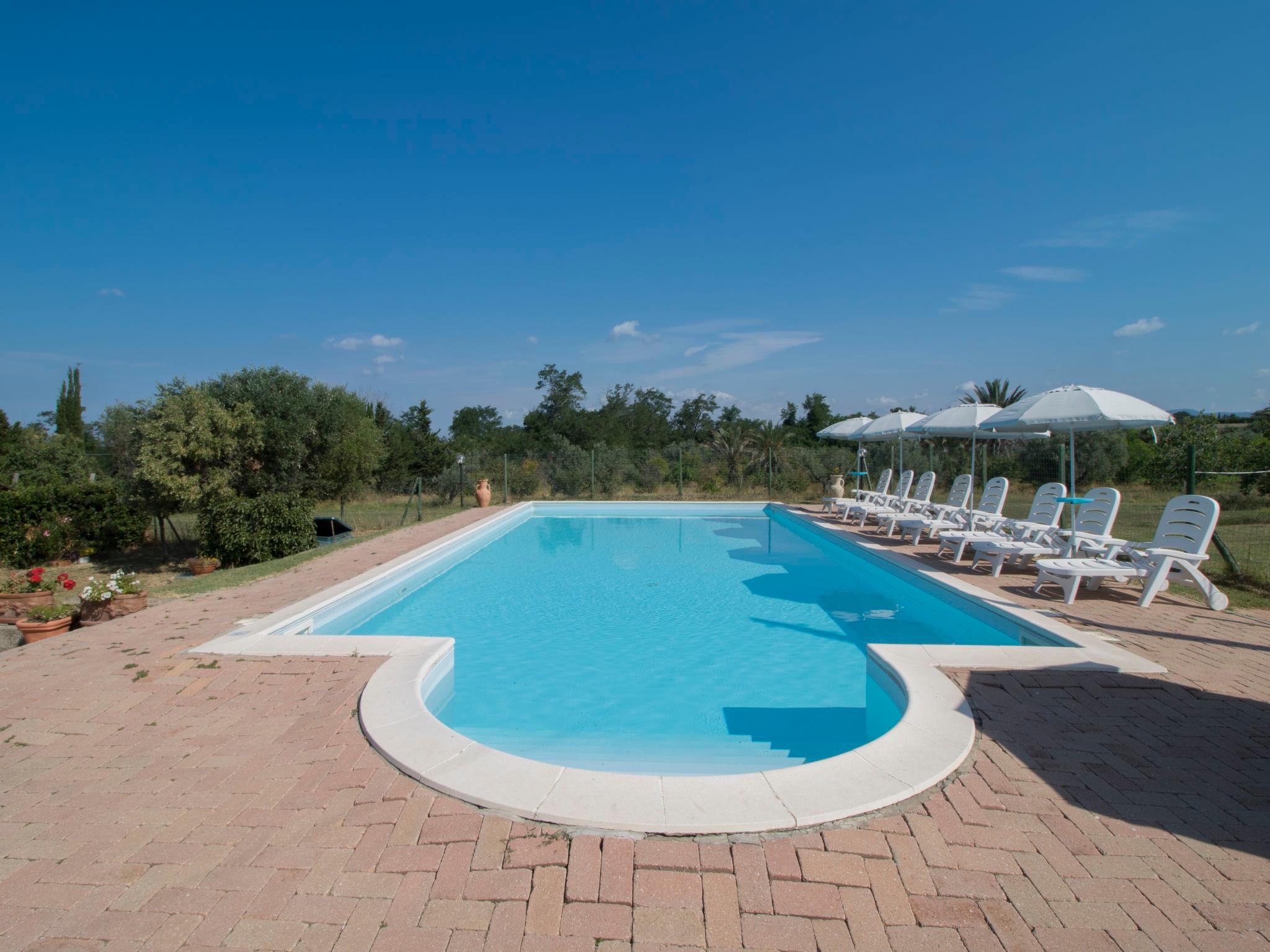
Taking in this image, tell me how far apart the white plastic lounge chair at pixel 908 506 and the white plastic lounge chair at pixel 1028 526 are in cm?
186

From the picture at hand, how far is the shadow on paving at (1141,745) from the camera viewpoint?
2.32 metres

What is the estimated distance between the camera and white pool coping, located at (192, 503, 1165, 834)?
232cm

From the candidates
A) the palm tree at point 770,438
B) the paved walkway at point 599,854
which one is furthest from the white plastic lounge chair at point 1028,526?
the palm tree at point 770,438

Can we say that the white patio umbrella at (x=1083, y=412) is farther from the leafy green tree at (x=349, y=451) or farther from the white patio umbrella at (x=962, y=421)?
the leafy green tree at (x=349, y=451)

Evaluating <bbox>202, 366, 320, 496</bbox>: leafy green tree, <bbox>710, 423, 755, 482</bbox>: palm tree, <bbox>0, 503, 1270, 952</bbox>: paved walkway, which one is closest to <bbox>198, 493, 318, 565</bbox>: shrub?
<bbox>202, 366, 320, 496</bbox>: leafy green tree

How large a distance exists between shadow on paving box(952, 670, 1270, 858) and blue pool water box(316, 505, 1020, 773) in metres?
0.67

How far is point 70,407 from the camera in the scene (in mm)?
29906

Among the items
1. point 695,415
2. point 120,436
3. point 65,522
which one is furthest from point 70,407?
point 695,415

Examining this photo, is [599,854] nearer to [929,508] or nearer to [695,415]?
[929,508]

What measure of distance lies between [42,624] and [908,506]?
428 inches

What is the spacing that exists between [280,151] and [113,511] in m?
8.51

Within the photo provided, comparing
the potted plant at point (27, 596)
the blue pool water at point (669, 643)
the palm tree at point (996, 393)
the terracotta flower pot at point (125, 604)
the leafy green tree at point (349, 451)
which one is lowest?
the blue pool water at point (669, 643)

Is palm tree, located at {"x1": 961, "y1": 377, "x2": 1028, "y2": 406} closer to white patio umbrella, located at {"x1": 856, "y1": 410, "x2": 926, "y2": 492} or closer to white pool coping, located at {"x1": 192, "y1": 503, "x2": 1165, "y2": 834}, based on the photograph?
white patio umbrella, located at {"x1": 856, "y1": 410, "x2": 926, "y2": 492}

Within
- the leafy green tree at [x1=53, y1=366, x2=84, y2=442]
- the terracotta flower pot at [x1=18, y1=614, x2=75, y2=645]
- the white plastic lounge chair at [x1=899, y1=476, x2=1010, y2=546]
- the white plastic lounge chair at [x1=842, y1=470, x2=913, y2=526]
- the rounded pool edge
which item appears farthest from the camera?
the leafy green tree at [x1=53, y1=366, x2=84, y2=442]
